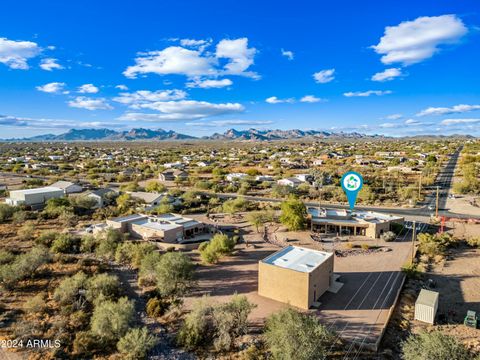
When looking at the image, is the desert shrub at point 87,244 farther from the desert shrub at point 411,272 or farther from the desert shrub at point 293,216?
the desert shrub at point 411,272

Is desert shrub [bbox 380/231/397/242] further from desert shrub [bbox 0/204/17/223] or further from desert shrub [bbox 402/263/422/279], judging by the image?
desert shrub [bbox 0/204/17/223]

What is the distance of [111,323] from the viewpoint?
1784 centimetres

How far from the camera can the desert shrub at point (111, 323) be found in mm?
17609

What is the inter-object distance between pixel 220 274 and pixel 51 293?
12563mm

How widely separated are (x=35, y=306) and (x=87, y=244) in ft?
36.1

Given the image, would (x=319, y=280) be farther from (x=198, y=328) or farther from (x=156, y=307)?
(x=156, y=307)

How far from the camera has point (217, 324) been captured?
59.6 ft

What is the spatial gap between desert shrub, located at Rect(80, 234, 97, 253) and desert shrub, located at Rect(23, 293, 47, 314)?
33.1 feet

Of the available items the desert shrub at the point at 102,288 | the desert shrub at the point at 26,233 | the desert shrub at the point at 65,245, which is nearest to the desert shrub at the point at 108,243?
the desert shrub at the point at 65,245

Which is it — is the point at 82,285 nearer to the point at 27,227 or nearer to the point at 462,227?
the point at 27,227

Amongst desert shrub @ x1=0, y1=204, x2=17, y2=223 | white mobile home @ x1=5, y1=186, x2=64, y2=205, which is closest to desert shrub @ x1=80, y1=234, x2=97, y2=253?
desert shrub @ x1=0, y1=204, x2=17, y2=223

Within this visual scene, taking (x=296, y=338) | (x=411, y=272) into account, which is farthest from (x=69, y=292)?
(x=411, y=272)

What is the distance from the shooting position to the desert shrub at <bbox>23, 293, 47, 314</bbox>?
20.4 meters

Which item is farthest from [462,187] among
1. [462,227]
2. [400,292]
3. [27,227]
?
[27,227]
